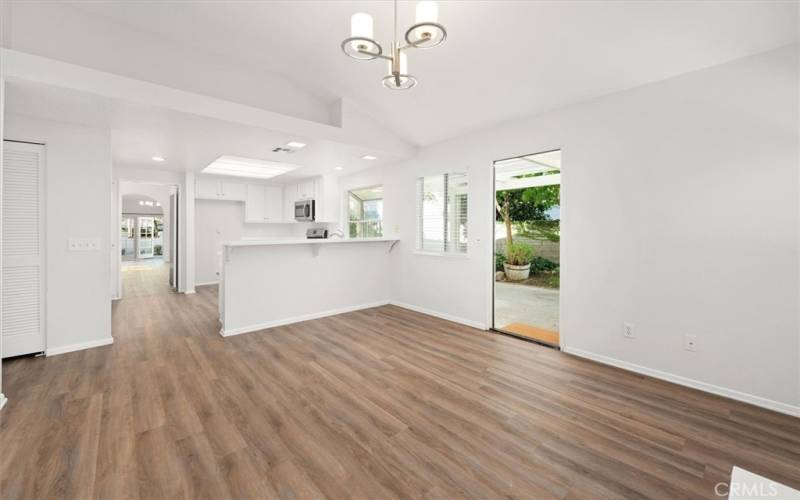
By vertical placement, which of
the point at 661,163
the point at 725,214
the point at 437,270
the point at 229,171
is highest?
the point at 229,171

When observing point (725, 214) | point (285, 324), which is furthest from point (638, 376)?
point (285, 324)

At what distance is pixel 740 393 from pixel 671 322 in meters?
0.62

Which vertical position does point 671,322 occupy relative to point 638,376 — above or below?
above

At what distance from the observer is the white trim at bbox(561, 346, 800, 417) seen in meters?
2.37

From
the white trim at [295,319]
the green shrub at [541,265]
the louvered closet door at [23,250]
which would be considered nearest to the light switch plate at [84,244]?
the louvered closet door at [23,250]

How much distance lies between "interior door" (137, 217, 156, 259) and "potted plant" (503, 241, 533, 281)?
14377 mm

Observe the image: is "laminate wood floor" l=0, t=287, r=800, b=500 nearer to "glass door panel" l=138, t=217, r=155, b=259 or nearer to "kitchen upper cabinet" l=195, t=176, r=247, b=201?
"kitchen upper cabinet" l=195, t=176, r=247, b=201

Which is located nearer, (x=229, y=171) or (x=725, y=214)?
(x=725, y=214)

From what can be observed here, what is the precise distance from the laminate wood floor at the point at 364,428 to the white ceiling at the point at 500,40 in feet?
8.61

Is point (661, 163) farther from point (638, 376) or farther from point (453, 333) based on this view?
point (453, 333)

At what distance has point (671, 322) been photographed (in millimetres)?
2850

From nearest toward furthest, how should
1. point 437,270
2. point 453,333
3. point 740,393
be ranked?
point 740,393, point 453,333, point 437,270

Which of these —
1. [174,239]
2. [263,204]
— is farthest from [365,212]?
[174,239]

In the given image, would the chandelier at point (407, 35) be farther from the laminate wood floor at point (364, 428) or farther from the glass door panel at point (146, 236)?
the glass door panel at point (146, 236)
